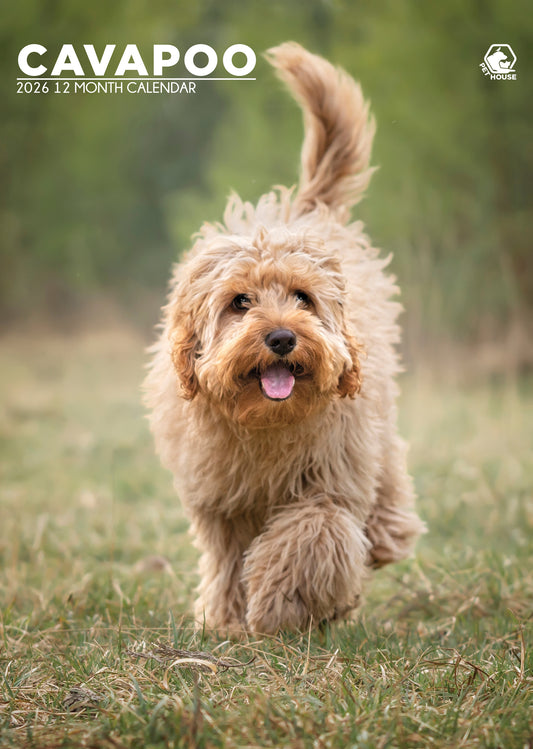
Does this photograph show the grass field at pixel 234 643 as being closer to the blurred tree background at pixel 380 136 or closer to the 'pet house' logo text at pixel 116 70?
the blurred tree background at pixel 380 136

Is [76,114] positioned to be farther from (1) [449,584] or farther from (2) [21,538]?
(1) [449,584]

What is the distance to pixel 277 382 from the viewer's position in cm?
311

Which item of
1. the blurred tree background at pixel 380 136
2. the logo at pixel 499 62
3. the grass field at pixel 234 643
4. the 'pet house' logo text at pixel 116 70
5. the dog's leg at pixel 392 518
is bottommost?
the grass field at pixel 234 643

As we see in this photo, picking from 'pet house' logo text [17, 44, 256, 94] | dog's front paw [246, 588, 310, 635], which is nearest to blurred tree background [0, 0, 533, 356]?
'pet house' logo text [17, 44, 256, 94]

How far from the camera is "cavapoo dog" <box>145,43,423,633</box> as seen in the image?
3164 mm

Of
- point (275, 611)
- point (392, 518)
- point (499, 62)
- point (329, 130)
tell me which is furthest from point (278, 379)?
point (499, 62)

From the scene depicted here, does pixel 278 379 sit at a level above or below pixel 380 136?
below

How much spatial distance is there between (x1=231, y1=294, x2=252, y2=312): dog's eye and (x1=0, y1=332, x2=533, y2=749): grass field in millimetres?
1129

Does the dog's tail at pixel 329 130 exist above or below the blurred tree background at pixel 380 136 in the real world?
below

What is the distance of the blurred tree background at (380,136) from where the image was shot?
9328 mm

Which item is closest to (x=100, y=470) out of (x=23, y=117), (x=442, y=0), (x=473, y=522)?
(x=473, y=522)

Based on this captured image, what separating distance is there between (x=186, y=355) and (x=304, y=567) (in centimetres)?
92

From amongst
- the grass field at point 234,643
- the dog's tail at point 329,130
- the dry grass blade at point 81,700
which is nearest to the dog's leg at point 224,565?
the grass field at point 234,643

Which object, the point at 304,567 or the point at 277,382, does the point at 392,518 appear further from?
the point at 277,382
